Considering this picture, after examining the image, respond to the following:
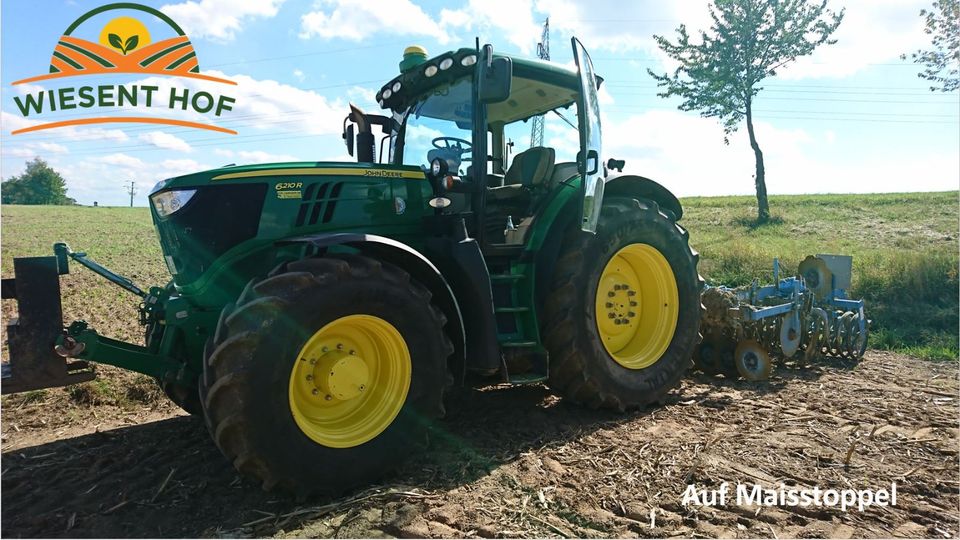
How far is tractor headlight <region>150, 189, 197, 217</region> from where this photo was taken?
11.6 feet

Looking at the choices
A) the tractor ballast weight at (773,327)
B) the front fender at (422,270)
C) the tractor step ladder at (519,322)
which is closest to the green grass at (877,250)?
the tractor ballast weight at (773,327)

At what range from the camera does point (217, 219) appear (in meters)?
3.54

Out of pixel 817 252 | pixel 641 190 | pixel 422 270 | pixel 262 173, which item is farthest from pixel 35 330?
pixel 817 252

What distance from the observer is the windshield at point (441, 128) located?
444cm

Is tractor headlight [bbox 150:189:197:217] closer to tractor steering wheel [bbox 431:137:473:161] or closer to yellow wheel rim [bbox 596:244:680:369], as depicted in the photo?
tractor steering wheel [bbox 431:137:473:161]

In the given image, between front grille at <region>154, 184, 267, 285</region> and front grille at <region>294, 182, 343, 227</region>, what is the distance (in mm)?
245

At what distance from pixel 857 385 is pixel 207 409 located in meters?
5.60

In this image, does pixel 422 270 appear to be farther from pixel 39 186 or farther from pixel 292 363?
pixel 39 186

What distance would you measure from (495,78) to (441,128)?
3.40 feet

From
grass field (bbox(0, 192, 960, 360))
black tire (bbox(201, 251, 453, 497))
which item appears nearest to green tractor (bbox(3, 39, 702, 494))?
black tire (bbox(201, 251, 453, 497))

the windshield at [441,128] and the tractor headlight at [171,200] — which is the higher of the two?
the windshield at [441,128]

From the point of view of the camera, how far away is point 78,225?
86.1 feet

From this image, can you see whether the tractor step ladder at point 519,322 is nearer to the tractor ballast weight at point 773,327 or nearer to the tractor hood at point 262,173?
the tractor hood at point 262,173

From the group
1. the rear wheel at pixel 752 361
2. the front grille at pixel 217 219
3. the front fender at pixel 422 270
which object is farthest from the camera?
the rear wheel at pixel 752 361
